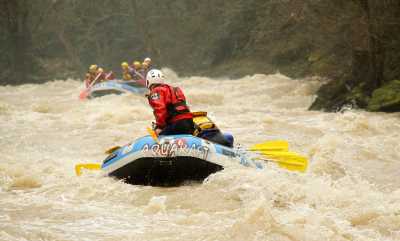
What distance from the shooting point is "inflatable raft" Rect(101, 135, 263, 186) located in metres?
7.45

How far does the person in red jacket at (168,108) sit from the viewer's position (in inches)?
305

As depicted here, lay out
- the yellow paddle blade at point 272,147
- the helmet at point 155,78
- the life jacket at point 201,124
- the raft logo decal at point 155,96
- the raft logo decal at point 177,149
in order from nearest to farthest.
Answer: the raft logo decal at point 177,149, the raft logo decal at point 155,96, the helmet at point 155,78, the life jacket at point 201,124, the yellow paddle blade at point 272,147

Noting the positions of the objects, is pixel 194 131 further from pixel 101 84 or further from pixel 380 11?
pixel 101 84

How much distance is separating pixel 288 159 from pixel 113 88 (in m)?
13.2

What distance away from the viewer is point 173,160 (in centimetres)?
744

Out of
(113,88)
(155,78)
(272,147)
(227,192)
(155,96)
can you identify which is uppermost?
(155,78)

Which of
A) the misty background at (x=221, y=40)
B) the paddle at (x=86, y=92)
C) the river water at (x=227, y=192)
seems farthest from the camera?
the paddle at (x=86, y=92)

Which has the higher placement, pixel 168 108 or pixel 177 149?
pixel 168 108

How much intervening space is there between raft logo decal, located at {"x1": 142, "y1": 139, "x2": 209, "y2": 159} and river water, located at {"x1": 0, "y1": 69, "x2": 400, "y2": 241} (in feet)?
1.00

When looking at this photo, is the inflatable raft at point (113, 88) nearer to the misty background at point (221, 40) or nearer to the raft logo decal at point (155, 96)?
the misty background at point (221, 40)

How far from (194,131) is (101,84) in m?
13.4

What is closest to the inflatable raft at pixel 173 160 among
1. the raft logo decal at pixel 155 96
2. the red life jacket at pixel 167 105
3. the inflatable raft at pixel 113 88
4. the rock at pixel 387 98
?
the red life jacket at pixel 167 105

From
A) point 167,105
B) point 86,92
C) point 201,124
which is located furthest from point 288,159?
point 86,92

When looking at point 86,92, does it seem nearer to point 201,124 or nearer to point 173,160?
point 201,124
